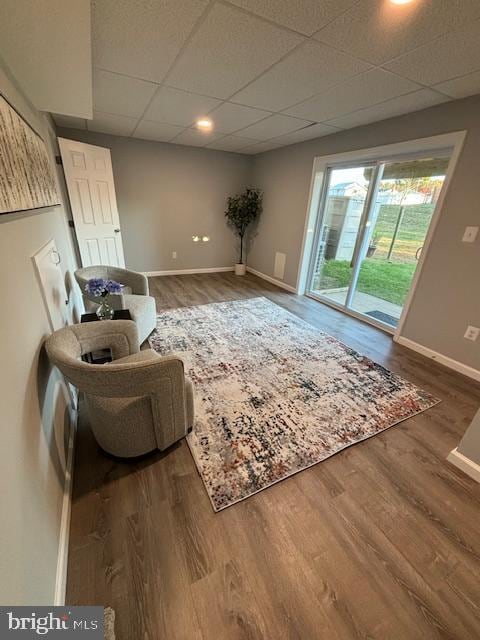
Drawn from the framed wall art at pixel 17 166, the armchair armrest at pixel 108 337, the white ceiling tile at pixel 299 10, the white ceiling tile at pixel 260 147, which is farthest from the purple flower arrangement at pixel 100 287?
the white ceiling tile at pixel 260 147

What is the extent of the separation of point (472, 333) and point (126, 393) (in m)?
2.95

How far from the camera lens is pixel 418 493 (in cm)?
147

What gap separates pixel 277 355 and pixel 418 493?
4.91ft

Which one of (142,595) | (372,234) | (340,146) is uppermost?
(340,146)

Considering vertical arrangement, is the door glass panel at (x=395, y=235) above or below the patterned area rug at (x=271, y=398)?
above

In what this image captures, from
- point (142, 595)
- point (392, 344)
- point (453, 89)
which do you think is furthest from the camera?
point (392, 344)

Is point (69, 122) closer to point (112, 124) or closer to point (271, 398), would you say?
point (112, 124)

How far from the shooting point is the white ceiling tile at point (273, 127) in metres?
2.95

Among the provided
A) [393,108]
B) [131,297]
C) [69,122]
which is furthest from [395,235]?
[69,122]

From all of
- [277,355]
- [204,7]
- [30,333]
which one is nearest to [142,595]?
[30,333]

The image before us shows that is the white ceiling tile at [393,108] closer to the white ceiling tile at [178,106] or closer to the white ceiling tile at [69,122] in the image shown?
the white ceiling tile at [178,106]

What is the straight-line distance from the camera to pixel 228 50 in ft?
5.46

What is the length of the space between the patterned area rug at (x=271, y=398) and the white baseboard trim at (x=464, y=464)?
0.37m

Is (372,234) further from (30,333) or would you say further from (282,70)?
(30,333)
